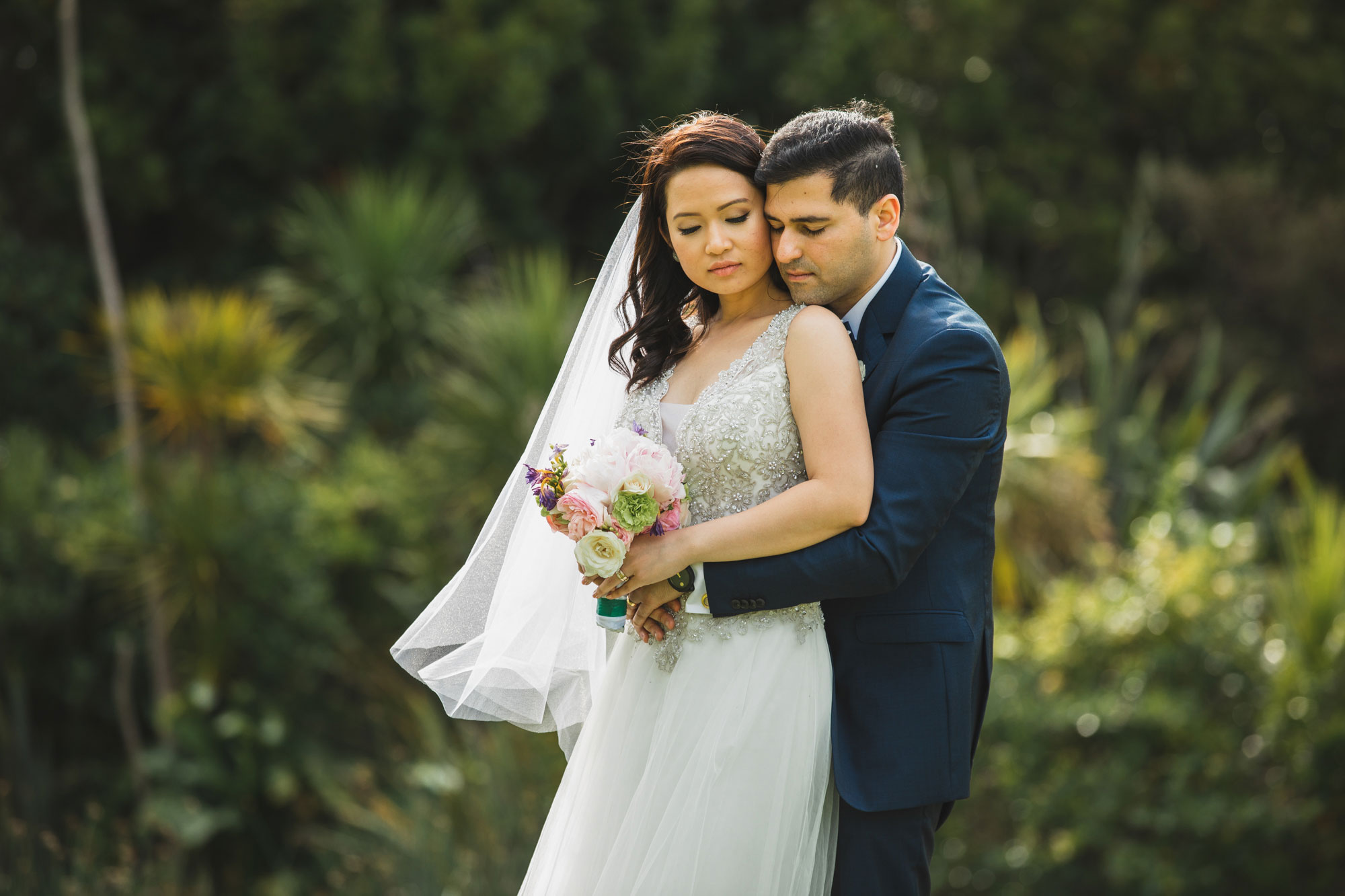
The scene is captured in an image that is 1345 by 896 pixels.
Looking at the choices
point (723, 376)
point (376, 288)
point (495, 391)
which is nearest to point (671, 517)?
point (723, 376)

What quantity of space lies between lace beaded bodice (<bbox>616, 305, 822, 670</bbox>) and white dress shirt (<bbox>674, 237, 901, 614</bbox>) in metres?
0.03

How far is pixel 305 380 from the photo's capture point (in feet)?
25.4

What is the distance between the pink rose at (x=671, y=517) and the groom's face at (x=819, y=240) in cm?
55

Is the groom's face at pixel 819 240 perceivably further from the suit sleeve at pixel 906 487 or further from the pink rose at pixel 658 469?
the pink rose at pixel 658 469

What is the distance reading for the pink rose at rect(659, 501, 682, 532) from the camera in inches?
92.4

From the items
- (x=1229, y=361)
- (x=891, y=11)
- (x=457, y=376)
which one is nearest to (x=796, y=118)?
(x=457, y=376)

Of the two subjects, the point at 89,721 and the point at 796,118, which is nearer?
the point at 796,118

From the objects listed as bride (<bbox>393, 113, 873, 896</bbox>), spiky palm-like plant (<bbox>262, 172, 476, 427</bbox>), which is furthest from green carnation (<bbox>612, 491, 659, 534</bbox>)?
spiky palm-like plant (<bbox>262, 172, 476, 427</bbox>)

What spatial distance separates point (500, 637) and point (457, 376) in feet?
15.7

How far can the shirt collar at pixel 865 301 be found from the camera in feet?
8.23

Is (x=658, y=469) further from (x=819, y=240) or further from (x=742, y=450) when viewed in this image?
(x=819, y=240)

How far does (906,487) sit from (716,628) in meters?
0.51

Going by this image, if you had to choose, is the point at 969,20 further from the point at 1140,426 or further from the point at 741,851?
the point at 741,851

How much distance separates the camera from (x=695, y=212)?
2.46 m
